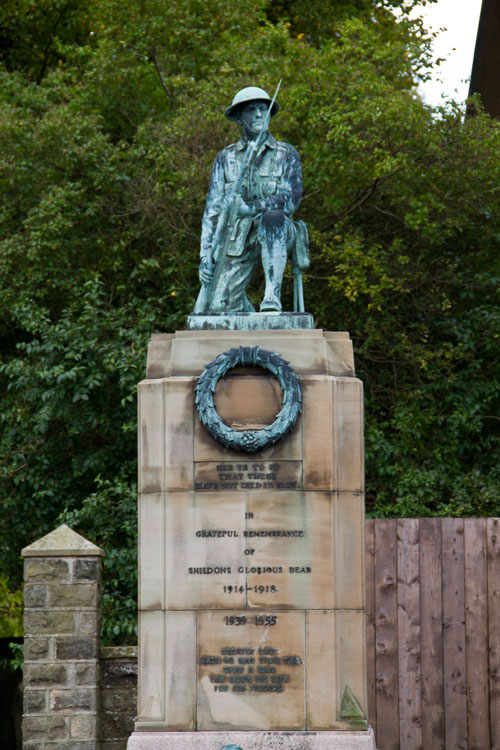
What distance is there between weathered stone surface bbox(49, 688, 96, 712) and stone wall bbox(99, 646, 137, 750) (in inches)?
6.7

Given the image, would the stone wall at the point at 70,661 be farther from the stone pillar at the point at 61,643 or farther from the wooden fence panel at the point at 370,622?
the wooden fence panel at the point at 370,622

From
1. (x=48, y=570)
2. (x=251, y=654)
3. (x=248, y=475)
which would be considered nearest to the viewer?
(x=251, y=654)

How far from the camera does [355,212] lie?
15.0m

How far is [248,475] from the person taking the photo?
26.9 ft

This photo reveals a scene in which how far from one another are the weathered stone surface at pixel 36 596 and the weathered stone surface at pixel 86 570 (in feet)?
0.84

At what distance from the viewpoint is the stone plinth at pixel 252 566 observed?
8.01 m

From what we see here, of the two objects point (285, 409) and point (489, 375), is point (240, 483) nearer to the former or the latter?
point (285, 409)

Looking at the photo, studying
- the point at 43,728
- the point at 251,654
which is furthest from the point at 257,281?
the point at 251,654

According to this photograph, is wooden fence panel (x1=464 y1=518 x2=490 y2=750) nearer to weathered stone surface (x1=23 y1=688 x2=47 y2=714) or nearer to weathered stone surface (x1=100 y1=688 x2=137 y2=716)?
weathered stone surface (x1=100 y1=688 x2=137 y2=716)

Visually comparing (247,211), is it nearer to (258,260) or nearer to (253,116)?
(258,260)

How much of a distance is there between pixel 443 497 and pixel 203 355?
18.5 ft

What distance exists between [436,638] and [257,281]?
→ 591 cm

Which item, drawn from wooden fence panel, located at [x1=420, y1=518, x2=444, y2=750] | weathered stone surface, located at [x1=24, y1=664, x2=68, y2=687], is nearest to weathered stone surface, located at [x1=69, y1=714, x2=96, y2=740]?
weathered stone surface, located at [x1=24, y1=664, x2=68, y2=687]

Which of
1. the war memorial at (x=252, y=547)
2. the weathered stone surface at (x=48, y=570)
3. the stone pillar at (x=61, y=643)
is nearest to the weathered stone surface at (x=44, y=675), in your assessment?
the stone pillar at (x=61, y=643)
